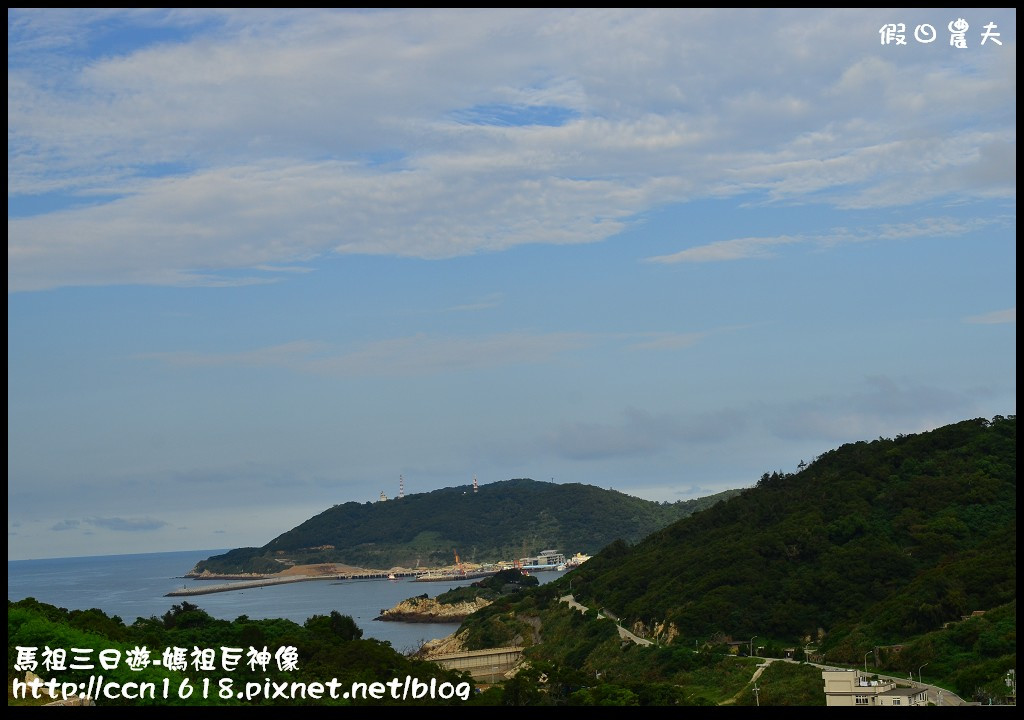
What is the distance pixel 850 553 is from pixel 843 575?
6.34 feet

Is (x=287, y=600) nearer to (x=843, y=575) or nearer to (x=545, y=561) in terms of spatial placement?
(x=545, y=561)

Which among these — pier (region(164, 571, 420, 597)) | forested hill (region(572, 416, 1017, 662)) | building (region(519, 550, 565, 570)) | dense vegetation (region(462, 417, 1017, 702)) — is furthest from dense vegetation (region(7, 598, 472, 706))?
building (region(519, 550, 565, 570))

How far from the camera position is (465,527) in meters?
177

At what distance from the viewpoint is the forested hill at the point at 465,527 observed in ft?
546

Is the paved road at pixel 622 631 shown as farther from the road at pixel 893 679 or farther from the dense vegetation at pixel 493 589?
the dense vegetation at pixel 493 589

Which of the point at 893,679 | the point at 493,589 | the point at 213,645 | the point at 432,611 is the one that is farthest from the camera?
the point at 493,589

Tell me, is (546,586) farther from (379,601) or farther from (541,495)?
(541,495)

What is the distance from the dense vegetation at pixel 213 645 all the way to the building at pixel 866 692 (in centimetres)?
1039

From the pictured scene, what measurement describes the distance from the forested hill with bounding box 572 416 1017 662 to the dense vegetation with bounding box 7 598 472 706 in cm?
1702

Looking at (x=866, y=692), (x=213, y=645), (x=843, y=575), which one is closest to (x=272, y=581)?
(x=843, y=575)

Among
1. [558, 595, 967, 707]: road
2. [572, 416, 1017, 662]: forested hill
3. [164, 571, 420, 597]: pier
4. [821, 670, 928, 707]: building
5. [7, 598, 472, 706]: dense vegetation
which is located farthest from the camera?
[164, 571, 420, 597]: pier

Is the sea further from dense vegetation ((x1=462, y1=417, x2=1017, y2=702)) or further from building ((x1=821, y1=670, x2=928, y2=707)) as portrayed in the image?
building ((x1=821, y1=670, x2=928, y2=707))

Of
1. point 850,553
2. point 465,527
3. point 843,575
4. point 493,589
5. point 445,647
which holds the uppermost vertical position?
point 465,527

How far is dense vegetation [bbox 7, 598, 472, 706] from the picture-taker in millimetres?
25281
